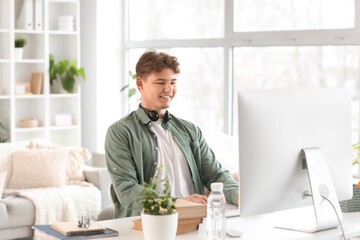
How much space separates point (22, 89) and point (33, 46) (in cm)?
49

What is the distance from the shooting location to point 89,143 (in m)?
6.50

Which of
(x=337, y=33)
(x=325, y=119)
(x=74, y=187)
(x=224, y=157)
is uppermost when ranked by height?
(x=337, y=33)

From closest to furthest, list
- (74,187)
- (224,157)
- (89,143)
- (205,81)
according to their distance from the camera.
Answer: (224,157) → (74,187) → (205,81) → (89,143)

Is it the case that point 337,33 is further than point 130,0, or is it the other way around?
point 130,0

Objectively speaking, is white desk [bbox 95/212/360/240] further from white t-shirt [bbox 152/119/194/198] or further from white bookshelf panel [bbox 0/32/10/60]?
white bookshelf panel [bbox 0/32/10/60]

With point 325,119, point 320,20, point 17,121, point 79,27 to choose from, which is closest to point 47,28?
point 79,27

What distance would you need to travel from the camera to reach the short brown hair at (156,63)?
2748 mm

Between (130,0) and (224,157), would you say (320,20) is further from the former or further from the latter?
(130,0)

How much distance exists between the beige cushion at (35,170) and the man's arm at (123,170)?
2.63m

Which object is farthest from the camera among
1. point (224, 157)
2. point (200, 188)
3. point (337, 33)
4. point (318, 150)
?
point (337, 33)

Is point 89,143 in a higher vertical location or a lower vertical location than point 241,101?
lower

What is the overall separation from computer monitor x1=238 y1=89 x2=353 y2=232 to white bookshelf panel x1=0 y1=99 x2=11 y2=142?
3923 mm

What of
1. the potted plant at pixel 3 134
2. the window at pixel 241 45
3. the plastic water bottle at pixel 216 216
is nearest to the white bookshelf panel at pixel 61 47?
the window at pixel 241 45

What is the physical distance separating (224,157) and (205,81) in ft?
6.41
